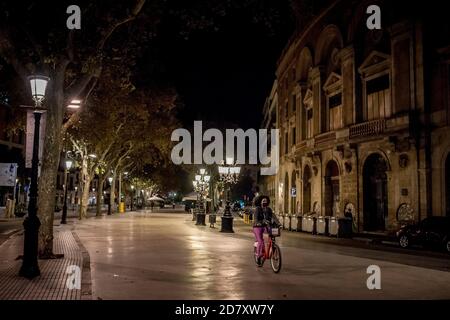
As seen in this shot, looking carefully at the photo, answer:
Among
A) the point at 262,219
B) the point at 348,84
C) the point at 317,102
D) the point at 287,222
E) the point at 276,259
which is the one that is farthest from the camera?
the point at 317,102

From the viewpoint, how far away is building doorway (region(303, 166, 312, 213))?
3784cm

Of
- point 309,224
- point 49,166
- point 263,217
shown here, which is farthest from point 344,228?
point 49,166

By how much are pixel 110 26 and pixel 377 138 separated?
59.9 feet

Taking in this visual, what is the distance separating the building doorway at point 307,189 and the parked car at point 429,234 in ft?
56.5

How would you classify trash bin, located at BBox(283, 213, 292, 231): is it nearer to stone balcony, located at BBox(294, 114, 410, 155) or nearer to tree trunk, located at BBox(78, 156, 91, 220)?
stone balcony, located at BBox(294, 114, 410, 155)

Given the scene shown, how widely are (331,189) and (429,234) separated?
1491 cm

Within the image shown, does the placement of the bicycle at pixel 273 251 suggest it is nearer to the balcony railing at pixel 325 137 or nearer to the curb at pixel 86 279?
the curb at pixel 86 279

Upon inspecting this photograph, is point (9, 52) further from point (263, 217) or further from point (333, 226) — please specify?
point (333, 226)

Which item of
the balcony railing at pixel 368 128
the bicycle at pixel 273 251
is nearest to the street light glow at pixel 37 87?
the bicycle at pixel 273 251

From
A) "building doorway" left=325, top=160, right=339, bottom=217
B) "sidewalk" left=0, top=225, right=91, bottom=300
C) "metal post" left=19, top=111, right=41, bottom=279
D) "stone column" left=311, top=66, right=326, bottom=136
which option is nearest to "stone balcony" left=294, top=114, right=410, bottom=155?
"stone column" left=311, top=66, right=326, bottom=136

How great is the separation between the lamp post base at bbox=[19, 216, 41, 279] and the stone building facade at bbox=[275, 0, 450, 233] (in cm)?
1890

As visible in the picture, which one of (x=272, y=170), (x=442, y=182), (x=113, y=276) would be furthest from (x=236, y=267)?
(x=272, y=170)

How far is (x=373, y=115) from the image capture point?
28750mm

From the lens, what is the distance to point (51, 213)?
1413cm
